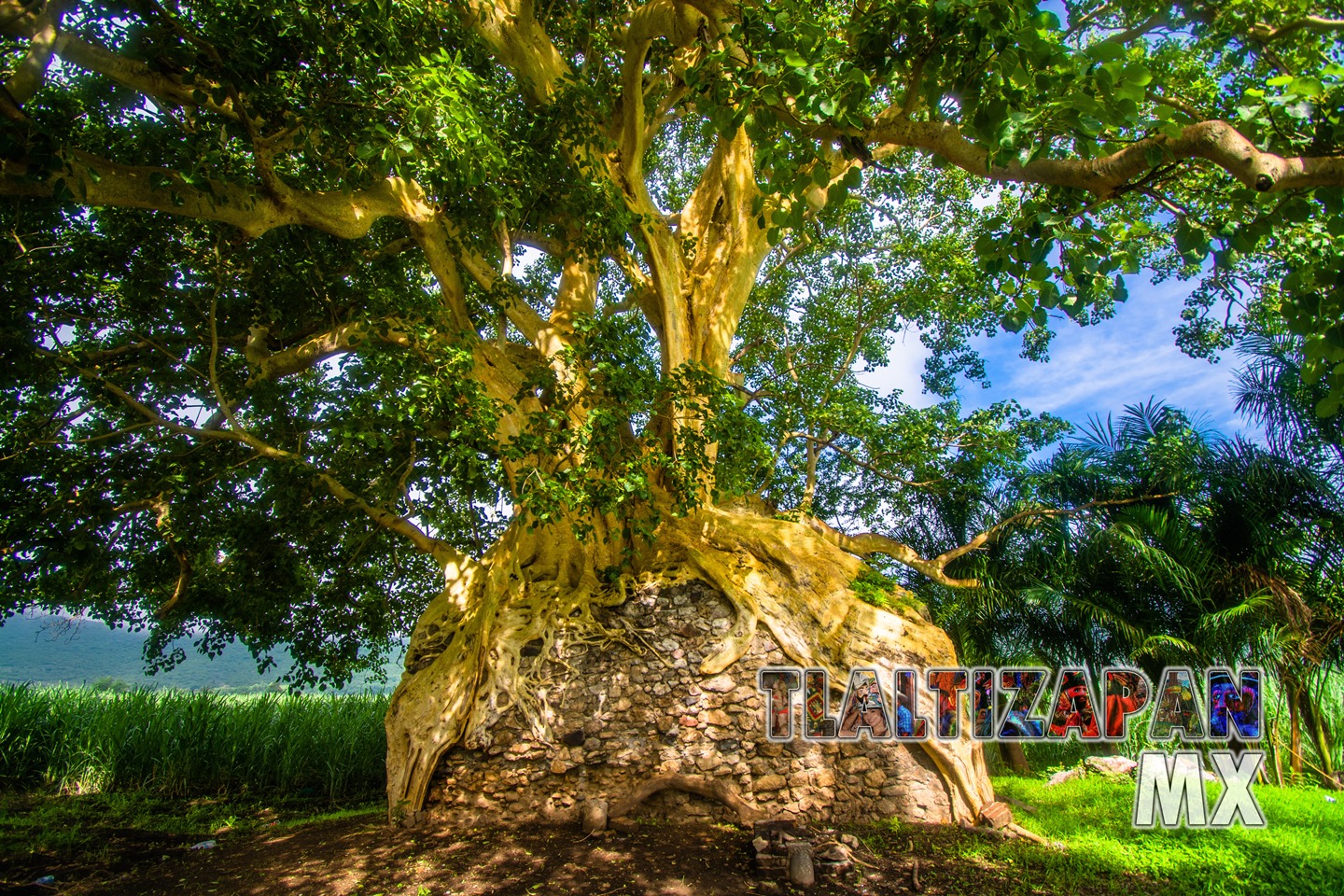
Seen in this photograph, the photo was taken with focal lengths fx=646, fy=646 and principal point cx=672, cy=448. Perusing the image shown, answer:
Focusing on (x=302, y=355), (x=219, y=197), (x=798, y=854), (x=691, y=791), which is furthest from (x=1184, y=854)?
(x=302, y=355)

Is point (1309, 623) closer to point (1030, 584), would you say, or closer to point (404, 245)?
point (1030, 584)

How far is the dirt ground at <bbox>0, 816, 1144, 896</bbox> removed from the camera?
4035 mm

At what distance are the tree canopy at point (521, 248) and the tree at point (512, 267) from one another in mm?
37

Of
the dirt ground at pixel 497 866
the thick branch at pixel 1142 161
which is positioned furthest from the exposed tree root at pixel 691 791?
the thick branch at pixel 1142 161

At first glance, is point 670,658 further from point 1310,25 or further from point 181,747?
point 1310,25

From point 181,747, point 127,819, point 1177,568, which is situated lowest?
point 127,819

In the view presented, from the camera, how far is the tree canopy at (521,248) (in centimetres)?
293

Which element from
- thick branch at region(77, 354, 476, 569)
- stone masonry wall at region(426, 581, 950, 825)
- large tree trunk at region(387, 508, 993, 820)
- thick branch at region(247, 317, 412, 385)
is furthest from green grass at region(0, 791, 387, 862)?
thick branch at region(247, 317, 412, 385)

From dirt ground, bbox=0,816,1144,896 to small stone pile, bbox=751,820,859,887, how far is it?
8 cm

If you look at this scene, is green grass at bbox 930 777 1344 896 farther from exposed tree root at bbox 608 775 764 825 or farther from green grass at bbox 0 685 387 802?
green grass at bbox 0 685 387 802

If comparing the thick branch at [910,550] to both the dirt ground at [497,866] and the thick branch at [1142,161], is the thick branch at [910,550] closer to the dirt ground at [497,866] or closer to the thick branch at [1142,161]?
the dirt ground at [497,866]

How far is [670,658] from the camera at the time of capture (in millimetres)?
5723

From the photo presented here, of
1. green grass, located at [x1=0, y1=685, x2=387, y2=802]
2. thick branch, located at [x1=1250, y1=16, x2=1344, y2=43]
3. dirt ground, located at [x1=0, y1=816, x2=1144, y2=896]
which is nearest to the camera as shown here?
thick branch, located at [x1=1250, y1=16, x2=1344, y2=43]

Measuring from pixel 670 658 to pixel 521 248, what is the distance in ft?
18.4
